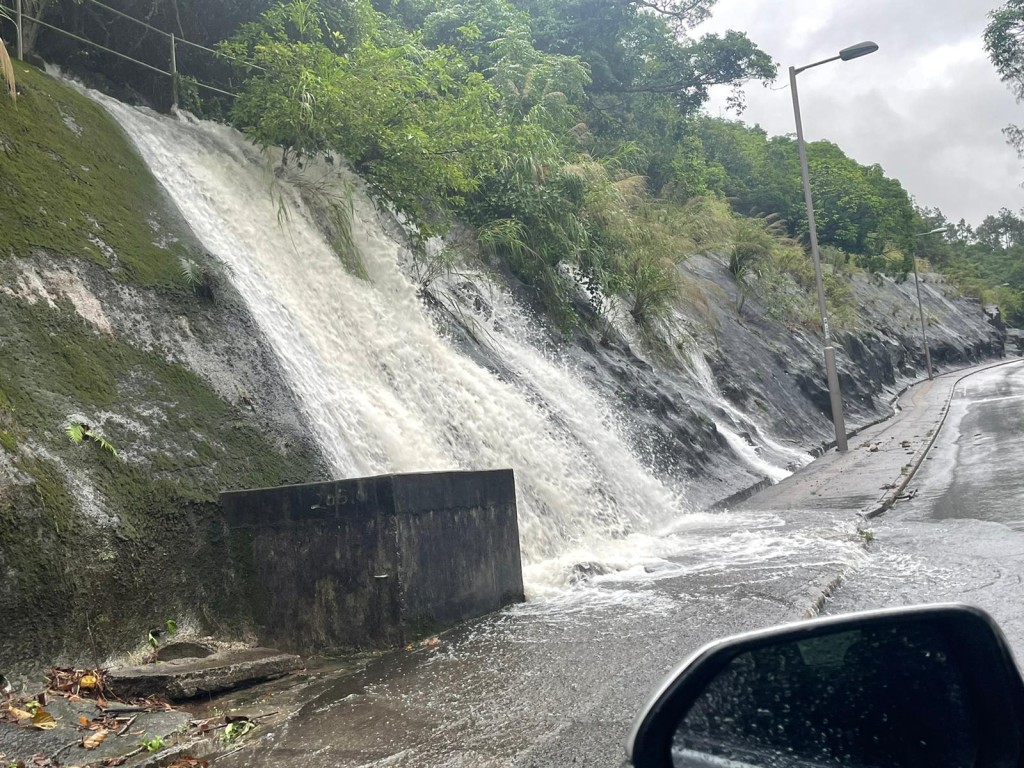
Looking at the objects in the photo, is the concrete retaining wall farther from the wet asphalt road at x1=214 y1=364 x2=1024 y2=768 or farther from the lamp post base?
the lamp post base

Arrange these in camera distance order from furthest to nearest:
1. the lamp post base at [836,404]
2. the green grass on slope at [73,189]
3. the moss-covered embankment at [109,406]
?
the lamp post base at [836,404], the green grass on slope at [73,189], the moss-covered embankment at [109,406]

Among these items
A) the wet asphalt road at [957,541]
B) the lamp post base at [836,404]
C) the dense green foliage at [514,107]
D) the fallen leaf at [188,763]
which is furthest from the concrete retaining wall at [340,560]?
the lamp post base at [836,404]

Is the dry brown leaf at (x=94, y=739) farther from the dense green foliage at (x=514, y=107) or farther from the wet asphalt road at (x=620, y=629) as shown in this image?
the dense green foliage at (x=514, y=107)

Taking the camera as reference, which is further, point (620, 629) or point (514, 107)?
point (514, 107)

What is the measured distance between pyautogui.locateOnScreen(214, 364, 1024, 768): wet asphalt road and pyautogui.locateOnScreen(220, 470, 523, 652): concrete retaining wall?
0.35 metres

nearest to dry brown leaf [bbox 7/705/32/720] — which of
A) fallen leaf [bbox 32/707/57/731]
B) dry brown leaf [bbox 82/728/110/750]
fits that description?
fallen leaf [bbox 32/707/57/731]

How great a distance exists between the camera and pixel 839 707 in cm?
161

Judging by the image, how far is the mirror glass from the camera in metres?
1.56

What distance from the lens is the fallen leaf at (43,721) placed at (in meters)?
4.46

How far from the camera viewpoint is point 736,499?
15.6 metres

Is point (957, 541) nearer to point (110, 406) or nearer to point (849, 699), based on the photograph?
point (110, 406)

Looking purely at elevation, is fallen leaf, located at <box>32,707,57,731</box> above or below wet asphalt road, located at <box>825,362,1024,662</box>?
above

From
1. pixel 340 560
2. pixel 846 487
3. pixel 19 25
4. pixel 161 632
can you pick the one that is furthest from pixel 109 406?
pixel 846 487

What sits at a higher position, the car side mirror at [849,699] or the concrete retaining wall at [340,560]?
the car side mirror at [849,699]
